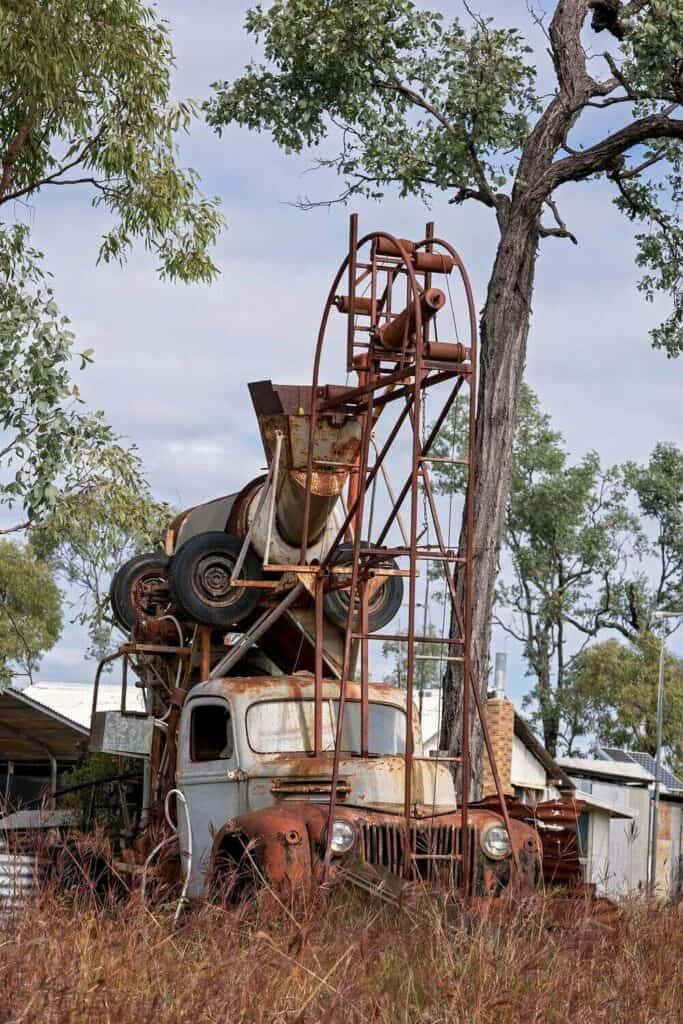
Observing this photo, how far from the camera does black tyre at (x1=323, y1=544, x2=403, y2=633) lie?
44.4ft

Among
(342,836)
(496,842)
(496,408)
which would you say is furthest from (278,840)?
(496,408)

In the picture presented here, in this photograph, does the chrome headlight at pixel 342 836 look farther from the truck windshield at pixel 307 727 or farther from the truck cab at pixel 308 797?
the truck windshield at pixel 307 727

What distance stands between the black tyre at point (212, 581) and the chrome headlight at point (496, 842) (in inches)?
120

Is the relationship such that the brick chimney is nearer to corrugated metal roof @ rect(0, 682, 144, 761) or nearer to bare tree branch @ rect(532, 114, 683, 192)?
corrugated metal roof @ rect(0, 682, 144, 761)

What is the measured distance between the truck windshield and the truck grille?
1411 millimetres

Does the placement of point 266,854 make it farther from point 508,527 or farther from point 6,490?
point 508,527

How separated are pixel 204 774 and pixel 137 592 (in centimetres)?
308

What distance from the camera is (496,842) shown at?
1140 cm

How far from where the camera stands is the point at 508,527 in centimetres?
5438

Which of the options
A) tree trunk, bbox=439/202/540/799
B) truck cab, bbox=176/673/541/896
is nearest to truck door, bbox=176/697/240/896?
truck cab, bbox=176/673/541/896

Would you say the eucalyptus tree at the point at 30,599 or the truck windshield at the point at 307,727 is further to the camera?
the eucalyptus tree at the point at 30,599

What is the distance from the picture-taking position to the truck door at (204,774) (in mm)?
12125

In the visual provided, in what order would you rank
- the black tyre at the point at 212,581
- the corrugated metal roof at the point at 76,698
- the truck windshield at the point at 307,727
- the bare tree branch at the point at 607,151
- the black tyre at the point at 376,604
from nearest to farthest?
1. the truck windshield at the point at 307,727
2. the black tyre at the point at 212,581
3. the black tyre at the point at 376,604
4. the bare tree branch at the point at 607,151
5. the corrugated metal roof at the point at 76,698

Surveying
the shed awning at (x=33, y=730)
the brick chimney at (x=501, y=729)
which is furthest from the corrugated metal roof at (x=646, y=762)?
the shed awning at (x=33, y=730)
